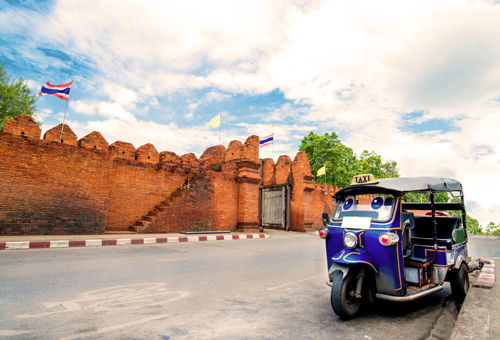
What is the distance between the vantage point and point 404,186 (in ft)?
14.2

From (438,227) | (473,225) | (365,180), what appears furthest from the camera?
(473,225)

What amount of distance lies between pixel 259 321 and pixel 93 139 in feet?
39.0

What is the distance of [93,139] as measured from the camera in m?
12.8

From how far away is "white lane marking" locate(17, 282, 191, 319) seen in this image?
3805 mm

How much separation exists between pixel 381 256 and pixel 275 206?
60.0 feet

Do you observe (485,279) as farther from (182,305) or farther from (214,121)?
(214,121)

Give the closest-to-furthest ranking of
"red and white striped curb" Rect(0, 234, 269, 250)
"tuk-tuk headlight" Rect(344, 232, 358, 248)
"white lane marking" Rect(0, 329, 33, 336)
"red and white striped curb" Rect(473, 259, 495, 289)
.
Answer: "white lane marking" Rect(0, 329, 33, 336), "tuk-tuk headlight" Rect(344, 232, 358, 248), "red and white striped curb" Rect(473, 259, 495, 289), "red and white striped curb" Rect(0, 234, 269, 250)

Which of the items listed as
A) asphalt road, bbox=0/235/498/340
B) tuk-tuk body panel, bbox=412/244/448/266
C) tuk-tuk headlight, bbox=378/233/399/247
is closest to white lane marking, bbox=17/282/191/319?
asphalt road, bbox=0/235/498/340

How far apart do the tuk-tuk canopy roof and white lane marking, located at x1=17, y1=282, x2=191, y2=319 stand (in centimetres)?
295

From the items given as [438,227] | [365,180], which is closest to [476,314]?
→ [365,180]

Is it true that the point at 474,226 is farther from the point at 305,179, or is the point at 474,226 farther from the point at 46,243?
the point at 46,243

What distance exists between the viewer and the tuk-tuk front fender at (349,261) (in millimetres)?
3602

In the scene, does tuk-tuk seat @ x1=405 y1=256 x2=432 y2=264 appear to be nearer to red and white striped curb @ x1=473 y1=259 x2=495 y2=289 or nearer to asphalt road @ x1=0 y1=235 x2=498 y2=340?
asphalt road @ x1=0 y1=235 x2=498 y2=340

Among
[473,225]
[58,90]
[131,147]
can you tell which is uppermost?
[58,90]
